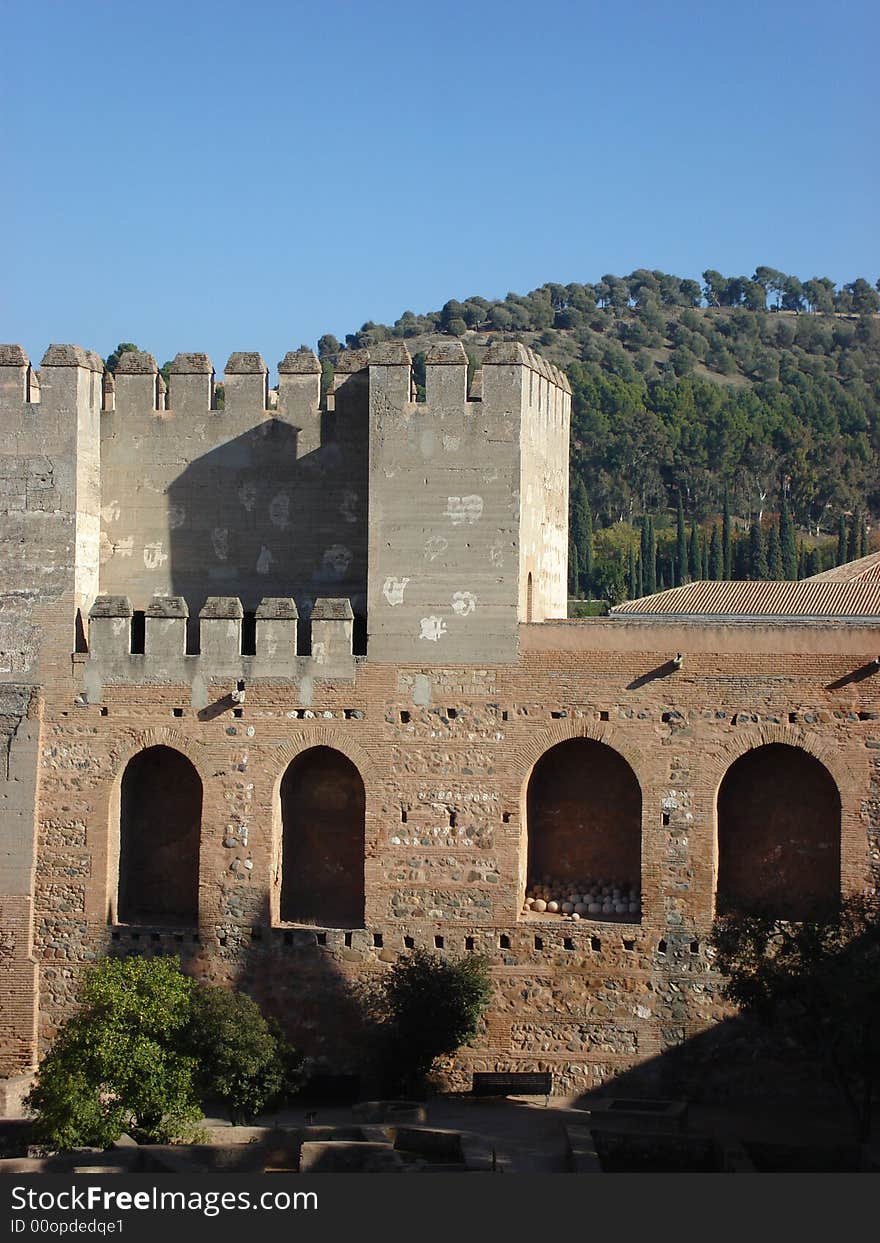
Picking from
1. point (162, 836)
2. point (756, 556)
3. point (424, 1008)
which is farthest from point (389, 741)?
point (756, 556)

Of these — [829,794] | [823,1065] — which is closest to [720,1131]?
[823,1065]

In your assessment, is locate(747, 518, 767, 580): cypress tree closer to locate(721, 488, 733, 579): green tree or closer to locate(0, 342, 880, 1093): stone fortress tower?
locate(721, 488, 733, 579): green tree

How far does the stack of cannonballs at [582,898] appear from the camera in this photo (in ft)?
72.4

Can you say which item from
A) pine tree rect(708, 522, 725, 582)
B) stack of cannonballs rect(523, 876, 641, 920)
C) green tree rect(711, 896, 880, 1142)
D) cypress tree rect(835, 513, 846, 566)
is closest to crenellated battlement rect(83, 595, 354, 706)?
Result: stack of cannonballs rect(523, 876, 641, 920)

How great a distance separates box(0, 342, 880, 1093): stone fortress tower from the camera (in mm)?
21422

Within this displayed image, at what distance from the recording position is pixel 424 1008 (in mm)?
20984

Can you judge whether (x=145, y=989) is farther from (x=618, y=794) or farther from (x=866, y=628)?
(x=866, y=628)

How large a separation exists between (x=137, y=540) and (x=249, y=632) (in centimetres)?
192

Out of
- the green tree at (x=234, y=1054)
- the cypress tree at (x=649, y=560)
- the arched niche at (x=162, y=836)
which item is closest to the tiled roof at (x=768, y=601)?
the arched niche at (x=162, y=836)

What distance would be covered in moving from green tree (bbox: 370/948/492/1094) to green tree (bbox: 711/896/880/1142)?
3.04 m

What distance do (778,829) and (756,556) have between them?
124 feet

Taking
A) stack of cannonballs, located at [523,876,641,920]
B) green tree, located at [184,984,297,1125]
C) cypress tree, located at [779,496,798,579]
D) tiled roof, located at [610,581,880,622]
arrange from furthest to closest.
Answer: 1. cypress tree, located at [779,496,798,579]
2. tiled roof, located at [610,581,880,622]
3. stack of cannonballs, located at [523,876,641,920]
4. green tree, located at [184,984,297,1125]

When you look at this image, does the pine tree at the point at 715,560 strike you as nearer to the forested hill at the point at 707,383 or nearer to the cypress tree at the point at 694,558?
the cypress tree at the point at 694,558

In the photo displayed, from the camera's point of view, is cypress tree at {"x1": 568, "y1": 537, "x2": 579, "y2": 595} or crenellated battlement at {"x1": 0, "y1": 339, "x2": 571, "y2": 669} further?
cypress tree at {"x1": 568, "y1": 537, "x2": 579, "y2": 595}
